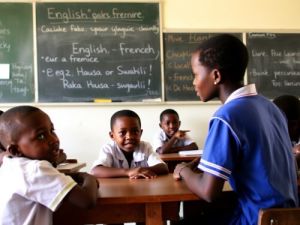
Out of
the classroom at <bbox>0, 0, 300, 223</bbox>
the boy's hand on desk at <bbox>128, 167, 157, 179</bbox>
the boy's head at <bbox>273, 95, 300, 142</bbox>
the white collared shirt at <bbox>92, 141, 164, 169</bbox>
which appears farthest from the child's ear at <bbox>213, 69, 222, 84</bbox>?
the classroom at <bbox>0, 0, 300, 223</bbox>

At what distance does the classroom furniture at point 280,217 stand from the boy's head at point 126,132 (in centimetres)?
128

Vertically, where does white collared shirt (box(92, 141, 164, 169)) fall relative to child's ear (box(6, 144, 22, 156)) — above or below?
below

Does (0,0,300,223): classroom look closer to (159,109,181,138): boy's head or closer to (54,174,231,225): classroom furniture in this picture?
(159,109,181,138): boy's head

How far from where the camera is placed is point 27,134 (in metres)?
1.26

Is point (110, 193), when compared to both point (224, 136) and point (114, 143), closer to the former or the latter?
point (224, 136)

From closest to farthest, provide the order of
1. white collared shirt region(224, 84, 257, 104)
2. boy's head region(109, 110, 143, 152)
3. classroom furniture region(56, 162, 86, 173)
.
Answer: white collared shirt region(224, 84, 257, 104) → classroom furniture region(56, 162, 86, 173) → boy's head region(109, 110, 143, 152)

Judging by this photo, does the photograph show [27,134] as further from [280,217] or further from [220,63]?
[280,217]

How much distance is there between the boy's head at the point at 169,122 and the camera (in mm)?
3861

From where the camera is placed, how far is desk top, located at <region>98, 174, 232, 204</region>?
123cm

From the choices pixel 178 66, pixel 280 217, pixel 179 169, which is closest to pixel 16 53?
pixel 178 66

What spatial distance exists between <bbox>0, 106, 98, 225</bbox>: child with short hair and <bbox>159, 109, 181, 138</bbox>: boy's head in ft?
8.56

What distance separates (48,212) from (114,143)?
106 cm

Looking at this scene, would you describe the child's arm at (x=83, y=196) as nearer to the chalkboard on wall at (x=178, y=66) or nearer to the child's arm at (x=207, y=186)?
the child's arm at (x=207, y=186)

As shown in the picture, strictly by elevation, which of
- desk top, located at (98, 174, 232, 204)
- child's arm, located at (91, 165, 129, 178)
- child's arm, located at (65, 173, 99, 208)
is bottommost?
child's arm, located at (91, 165, 129, 178)
